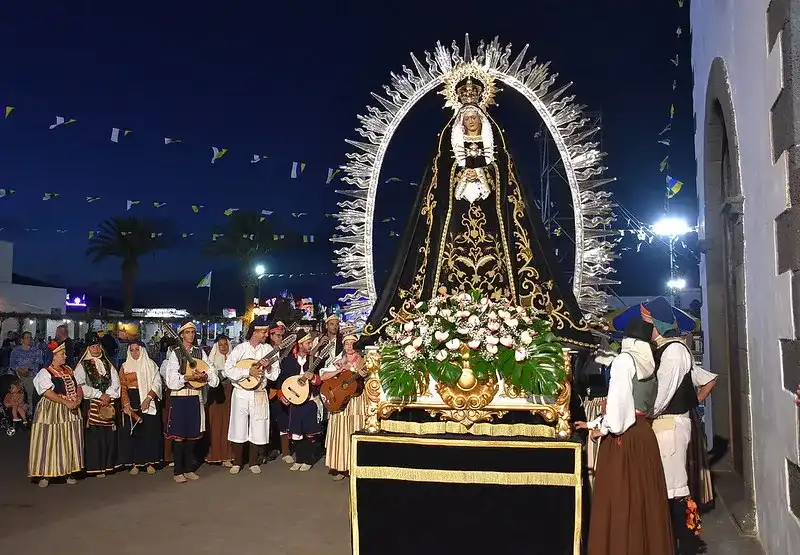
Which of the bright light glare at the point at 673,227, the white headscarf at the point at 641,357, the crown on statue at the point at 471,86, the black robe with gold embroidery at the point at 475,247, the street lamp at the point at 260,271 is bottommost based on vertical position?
the white headscarf at the point at 641,357

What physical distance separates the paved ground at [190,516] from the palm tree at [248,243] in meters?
24.8

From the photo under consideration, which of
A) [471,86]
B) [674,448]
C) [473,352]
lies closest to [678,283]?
[674,448]

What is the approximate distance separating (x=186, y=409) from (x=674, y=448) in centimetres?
550

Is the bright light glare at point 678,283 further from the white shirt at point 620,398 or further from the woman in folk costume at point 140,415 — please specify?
the white shirt at point 620,398

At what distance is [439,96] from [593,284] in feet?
7.69

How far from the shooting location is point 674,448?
5387 millimetres

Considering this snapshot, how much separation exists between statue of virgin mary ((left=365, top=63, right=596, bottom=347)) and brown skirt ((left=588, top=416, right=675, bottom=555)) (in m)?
1.38

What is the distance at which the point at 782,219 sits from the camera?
13.9 ft

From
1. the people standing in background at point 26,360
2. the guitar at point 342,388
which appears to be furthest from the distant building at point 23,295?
the guitar at point 342,388

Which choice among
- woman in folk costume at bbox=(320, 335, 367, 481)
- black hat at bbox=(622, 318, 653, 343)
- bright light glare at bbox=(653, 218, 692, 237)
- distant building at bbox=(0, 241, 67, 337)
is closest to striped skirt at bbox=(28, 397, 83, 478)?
woman in folk costume at bbox=(320, 335, 367, 481)

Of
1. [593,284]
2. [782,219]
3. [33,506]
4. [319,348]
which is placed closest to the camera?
[782,219]

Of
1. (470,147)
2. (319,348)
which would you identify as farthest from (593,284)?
(319,348)

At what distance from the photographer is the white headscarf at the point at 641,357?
15.2 ft

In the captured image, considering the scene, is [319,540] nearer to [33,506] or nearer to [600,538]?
[600,538]
